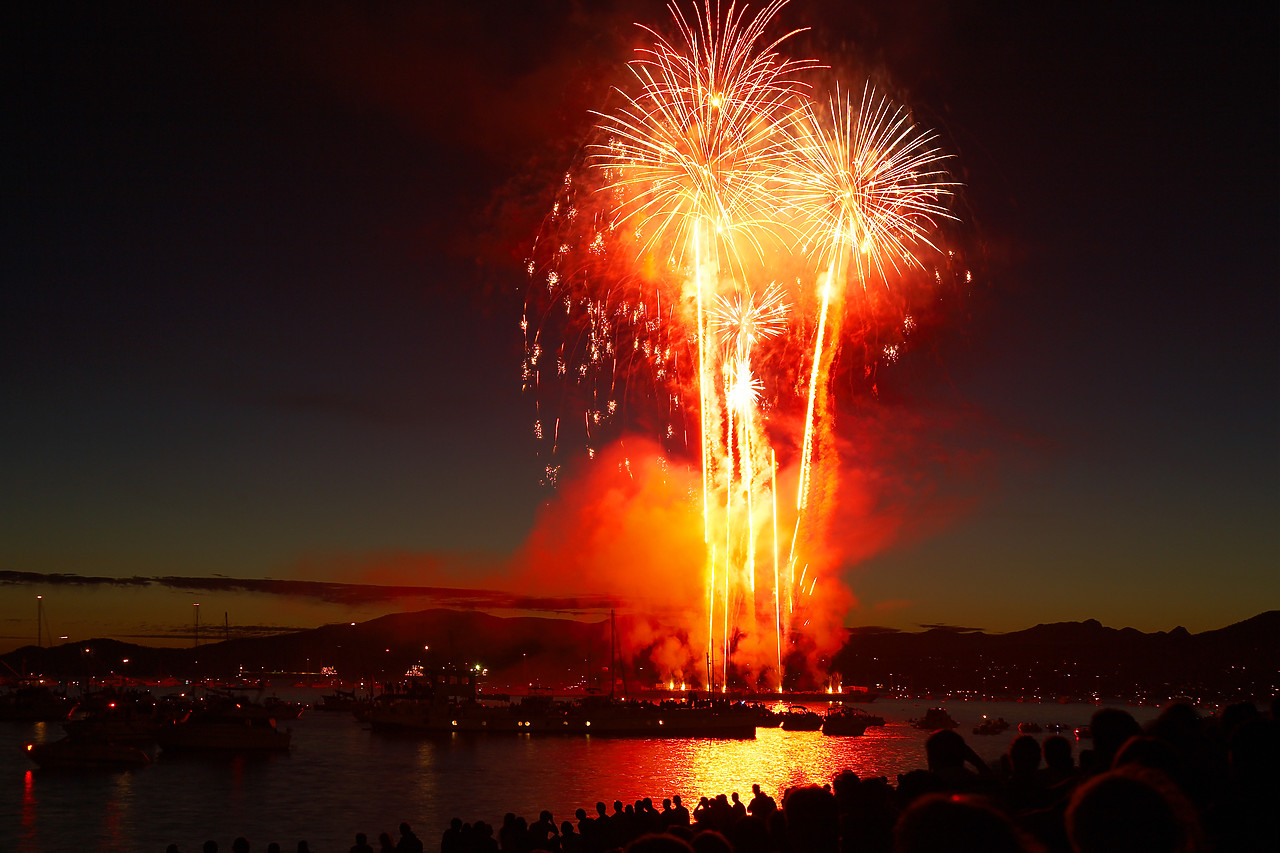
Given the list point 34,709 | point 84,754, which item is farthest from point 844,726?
point 34,709

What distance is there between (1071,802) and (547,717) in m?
81.7

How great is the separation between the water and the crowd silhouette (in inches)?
1128

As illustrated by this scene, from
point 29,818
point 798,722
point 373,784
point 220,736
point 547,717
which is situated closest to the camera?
point 29,818

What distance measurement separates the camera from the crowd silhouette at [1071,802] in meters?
1.79

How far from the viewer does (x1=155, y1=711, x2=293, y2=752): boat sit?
6147 centimetres

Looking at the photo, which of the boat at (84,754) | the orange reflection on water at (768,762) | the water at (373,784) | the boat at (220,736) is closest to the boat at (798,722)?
the orange reflection on water at (768,762)

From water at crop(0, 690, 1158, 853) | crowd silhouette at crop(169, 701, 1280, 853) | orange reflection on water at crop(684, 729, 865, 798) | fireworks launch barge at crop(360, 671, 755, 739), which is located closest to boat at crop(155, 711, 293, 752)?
water at crop(0, 690, 1158, 853)

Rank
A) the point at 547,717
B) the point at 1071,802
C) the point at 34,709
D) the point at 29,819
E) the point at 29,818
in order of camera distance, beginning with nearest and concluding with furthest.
Result: the point at 1071,802, the point at 29,819, the point at 29,818, the point at 547,717, the point at 34,709

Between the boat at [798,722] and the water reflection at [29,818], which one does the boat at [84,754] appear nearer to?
the water reflection at [29,818]

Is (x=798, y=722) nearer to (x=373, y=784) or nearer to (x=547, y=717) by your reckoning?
(x=547, y=717)

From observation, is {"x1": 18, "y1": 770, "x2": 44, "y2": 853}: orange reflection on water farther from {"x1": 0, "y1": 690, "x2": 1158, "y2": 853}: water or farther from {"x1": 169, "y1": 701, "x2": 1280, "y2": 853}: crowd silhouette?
{"x1": 169, "y1": 701, "x2": 1280, "y2": 853}: crowd silhouette

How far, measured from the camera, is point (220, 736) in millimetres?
→ 62125

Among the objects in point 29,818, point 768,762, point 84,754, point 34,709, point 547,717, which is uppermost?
point 29,818

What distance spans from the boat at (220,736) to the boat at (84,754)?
21.2 ft
